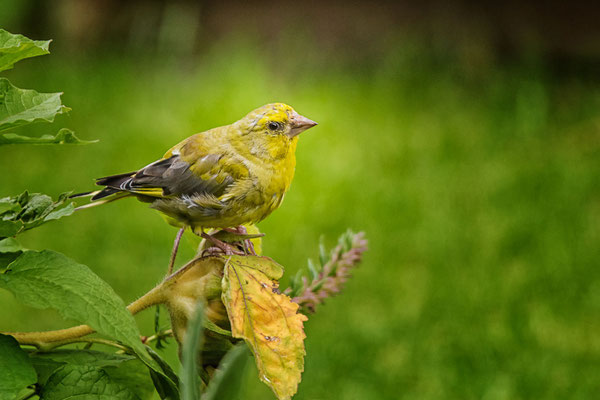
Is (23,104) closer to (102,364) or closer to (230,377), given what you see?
(102,364)

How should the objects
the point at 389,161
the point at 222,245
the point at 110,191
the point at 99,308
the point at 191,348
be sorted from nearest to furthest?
the point at 191,348, the point at 99,308, the point at 222,245, the point at 110,191, the point at 389,161

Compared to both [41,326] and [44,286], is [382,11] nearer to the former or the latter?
[41,326]

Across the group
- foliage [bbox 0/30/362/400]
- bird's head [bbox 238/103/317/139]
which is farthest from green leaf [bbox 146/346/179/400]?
bird's head [bbox 238/103/317/139]

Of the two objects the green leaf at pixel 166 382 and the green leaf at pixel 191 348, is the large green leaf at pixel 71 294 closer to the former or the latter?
the green leaf at pixel 166 382

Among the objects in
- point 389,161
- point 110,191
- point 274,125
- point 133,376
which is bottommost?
point 389,161

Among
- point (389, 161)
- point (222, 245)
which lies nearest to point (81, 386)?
point (222, 245)

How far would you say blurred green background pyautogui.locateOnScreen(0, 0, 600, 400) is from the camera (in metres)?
2.28

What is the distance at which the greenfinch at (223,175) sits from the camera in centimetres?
75

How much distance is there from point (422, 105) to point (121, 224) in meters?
1.48

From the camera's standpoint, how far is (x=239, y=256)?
1.87ft

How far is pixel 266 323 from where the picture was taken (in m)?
0.54

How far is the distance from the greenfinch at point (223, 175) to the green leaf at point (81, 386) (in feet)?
0.70

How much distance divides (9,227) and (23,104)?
0.10 meters

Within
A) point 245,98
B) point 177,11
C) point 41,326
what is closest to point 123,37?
point 177,11
